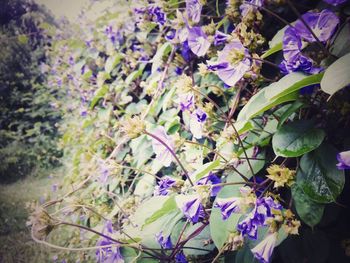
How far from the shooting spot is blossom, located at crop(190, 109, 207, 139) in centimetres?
93

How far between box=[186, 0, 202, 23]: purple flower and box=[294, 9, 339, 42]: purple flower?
1.43 ft

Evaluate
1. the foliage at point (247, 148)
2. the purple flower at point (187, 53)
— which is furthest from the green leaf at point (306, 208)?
the purple flower at point (187, 53)

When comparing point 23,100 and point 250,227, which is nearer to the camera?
point 250,227

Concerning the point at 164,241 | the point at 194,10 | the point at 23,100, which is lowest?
the point at 23,100

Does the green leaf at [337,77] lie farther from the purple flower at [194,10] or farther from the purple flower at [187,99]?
the purple flower at [194,10]

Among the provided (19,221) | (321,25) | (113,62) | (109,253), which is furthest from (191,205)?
(19,221)

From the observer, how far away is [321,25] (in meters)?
0.69

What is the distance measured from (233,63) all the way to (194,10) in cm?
42

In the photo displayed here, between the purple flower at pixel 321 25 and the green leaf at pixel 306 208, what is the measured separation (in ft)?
1.31

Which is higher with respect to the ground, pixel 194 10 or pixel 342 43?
pixel 194 10

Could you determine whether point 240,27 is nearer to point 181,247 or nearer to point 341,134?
point 341,134

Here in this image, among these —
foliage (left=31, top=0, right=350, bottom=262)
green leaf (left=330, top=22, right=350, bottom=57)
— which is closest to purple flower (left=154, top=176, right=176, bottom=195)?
foliage (left=31, top=0, right=350, bottom=262)

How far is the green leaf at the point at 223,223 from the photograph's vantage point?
74 centimetres

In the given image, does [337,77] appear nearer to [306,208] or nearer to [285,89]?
[285,89]
